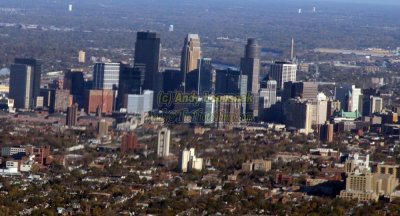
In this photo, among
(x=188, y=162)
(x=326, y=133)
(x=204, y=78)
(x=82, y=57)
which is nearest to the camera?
(x=188, y=162)

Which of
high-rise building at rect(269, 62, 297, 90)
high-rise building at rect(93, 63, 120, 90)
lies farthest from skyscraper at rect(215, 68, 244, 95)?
high-rise building at rect(269, 62, 297, 90)

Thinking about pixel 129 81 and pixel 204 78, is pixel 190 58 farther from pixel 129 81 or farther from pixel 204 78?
pixel 129 81

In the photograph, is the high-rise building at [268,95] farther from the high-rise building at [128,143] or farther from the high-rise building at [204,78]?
the high-rise building at [128,143]

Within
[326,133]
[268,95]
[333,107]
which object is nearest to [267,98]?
[268,95]

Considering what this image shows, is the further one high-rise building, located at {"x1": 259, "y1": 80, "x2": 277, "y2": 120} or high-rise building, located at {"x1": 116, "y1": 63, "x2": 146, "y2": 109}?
high-rise building, located at {"x1": 116, "y1": 63, "x2": 146, "y2": 109}

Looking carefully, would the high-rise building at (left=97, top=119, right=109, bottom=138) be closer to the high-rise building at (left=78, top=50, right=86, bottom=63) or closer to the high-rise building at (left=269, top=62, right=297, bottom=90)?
the high-rise building at (left=269, top=62, right=297, bottom=90)

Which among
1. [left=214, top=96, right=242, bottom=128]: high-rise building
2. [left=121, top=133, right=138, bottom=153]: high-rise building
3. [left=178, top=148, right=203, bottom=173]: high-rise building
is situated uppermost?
[left=214, top=96, right=242, bottom=128]: high-rise building

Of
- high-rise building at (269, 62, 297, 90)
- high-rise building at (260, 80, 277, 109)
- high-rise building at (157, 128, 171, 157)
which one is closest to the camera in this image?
high-rise building at (157, 128, 171, 157)
